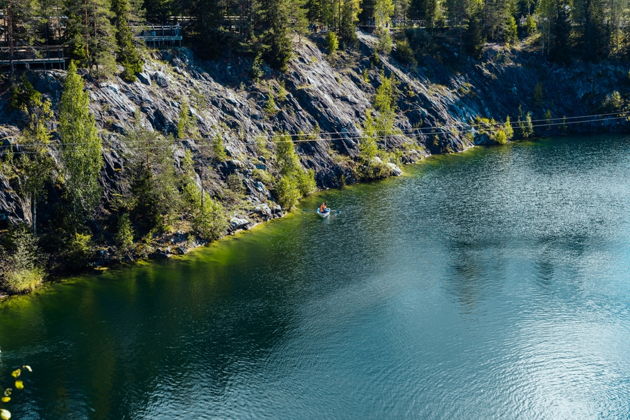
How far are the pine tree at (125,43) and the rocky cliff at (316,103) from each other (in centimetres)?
200

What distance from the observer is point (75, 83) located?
233 ft

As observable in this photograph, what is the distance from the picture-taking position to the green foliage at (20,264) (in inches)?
2517

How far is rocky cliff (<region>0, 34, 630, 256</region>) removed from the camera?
85.4m

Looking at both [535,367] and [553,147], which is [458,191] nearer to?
[553,147]

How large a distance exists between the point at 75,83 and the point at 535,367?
60133 millimetres

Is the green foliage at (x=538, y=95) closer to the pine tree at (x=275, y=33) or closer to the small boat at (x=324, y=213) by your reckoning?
the pine tree at (x=275, y=33)

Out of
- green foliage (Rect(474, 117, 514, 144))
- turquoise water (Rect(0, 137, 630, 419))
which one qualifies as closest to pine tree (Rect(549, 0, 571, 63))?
green foliage (Rect(474, 117, 514, 144))

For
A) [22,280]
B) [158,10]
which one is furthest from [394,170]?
[22,280]

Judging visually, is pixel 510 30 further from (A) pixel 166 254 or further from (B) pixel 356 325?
(B) pixel 356 325

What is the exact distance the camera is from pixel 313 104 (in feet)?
380

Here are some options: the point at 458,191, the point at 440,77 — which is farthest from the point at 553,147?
the point at 458,191

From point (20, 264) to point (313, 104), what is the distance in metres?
66.1

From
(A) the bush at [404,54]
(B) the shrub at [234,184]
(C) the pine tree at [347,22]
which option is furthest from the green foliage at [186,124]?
(A) the bush at [404,54]

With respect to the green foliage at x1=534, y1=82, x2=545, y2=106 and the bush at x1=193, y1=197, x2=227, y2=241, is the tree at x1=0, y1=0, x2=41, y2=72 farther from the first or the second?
the green foliage at x1=534, y1=82, x2=545, y2=106
